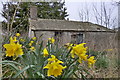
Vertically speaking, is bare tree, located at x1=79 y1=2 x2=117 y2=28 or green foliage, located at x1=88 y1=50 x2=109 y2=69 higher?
bare tree, located at x1=79 y1=2 x2=117 y2=28

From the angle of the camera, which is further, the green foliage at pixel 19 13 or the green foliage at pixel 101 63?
the green foliage at pixel 101 63

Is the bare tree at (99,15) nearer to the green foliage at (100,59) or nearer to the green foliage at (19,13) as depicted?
the green foliage at (19,13)

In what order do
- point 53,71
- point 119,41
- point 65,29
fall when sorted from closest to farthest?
point 53,71 → point 119,41 → point 65,29

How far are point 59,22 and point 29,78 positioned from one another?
539 cm

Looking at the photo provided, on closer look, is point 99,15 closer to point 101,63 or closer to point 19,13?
point 101,63

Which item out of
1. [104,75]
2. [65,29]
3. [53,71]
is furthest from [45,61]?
[65,29]

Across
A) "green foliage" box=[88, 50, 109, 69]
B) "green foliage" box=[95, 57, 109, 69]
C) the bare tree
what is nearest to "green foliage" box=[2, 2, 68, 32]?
the bare tree

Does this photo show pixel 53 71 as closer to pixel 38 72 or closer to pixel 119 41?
pixel 38 72

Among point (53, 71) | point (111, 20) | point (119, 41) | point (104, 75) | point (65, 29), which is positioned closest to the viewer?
point (53, 71)

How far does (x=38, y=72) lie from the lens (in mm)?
902

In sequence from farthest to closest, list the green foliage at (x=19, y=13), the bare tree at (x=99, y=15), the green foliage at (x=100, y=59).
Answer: the bare tree at (x=99, y=15) → the green foliage at (x=100, y=59) → the green foliage at (x=19, y=13)

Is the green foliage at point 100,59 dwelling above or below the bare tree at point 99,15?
below

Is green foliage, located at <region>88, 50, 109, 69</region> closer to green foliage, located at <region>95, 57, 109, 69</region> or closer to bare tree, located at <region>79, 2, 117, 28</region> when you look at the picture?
green foliage, located at <region>95, 57, 109, 69</region>

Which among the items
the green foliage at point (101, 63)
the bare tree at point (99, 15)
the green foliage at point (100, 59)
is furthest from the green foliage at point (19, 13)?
the green foliage at point (101, 63)
